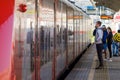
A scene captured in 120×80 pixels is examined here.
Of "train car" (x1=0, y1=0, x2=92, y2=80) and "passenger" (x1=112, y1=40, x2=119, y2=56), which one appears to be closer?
"train car" (x1=0, y1=0, x2=92, y2=80)

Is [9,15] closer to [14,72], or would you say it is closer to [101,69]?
[14,72]

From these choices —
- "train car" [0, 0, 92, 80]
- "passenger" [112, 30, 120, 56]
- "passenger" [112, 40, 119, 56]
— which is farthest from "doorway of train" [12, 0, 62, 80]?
"passenger" [112, 40, 119, 56]

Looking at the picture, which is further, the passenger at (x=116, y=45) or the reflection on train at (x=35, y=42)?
the passenger at (x=116, y=45)

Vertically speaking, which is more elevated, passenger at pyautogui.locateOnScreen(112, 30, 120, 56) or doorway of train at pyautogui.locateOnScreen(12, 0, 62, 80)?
doorway of train at pyautogui.locateOnScreen(12, 0, 62, 80)

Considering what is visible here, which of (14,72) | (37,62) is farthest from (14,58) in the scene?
(37,62)

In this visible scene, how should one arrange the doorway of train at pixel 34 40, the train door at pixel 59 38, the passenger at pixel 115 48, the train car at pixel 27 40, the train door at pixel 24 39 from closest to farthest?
the train car at pixel 27 40
the train door at pixel 24 39
the doorway of train at pixel 34 40
the train door at pixel 59 38
the passenger at pixel 115 48

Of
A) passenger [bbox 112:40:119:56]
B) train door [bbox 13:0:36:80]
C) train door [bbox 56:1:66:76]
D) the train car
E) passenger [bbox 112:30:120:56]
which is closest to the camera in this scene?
the train car

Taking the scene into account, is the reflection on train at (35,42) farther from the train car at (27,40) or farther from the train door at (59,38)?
the train door at (59,38)

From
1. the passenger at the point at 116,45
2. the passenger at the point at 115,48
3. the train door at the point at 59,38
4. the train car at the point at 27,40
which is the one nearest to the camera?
the train car at the point at 27,40

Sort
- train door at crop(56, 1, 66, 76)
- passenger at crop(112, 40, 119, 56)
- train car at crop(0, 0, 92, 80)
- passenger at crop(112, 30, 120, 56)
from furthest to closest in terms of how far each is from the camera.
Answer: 1. passenger at crop(112, 40, 119, 56)
2. passenger at crop(112, 30, 120, 56)
3. train door at crop(56, 1, 66, 76)
4. train car at crop(0, 0, 92, 80)

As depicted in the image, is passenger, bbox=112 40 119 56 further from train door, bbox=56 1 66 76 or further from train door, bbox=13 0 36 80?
train door, bbox=13 0 36 80

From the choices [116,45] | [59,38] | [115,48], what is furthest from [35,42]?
[115,48]

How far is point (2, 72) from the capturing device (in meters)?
5.04

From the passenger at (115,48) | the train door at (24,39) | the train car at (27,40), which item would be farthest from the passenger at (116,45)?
the train door at (24,39)
